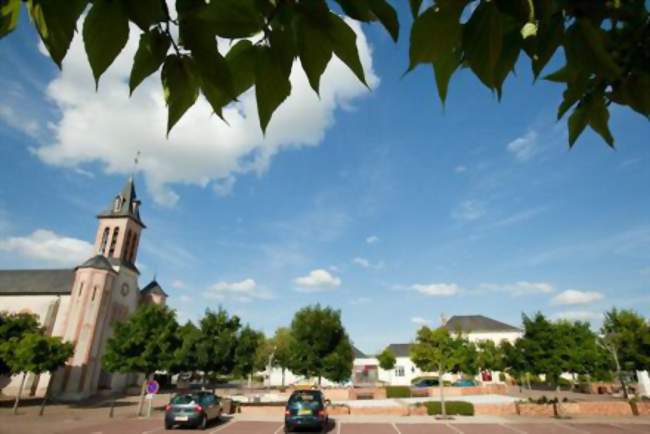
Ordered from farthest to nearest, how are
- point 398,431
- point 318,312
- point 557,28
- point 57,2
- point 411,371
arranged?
point 411,371
point 318,312
point 398,431
point 557,28
point 57,2

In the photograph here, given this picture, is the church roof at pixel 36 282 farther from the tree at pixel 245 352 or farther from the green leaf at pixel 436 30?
the green leaf at pixel 436 30

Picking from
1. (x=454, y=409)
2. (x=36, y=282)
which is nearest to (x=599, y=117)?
(x=454, y=409)

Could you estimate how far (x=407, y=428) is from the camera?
18656 millimetres

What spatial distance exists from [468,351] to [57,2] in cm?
5988

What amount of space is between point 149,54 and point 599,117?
4.86ft

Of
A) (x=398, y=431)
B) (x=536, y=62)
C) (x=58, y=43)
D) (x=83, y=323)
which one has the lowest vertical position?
(x=398, y=431)

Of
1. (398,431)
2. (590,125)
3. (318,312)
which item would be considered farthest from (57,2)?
(318,312)

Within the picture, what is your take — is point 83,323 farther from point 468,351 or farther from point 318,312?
point 468,351

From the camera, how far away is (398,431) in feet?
58.4

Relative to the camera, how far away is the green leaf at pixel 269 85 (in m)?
0.85

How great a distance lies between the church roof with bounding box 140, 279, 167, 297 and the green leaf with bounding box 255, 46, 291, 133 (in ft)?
193

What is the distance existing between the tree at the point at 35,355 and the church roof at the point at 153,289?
25210 millimetres

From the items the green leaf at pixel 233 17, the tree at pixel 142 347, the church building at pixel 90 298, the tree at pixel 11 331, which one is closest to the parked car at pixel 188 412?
the tree at pixel 142 347

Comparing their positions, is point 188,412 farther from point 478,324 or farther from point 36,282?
point 478,324
